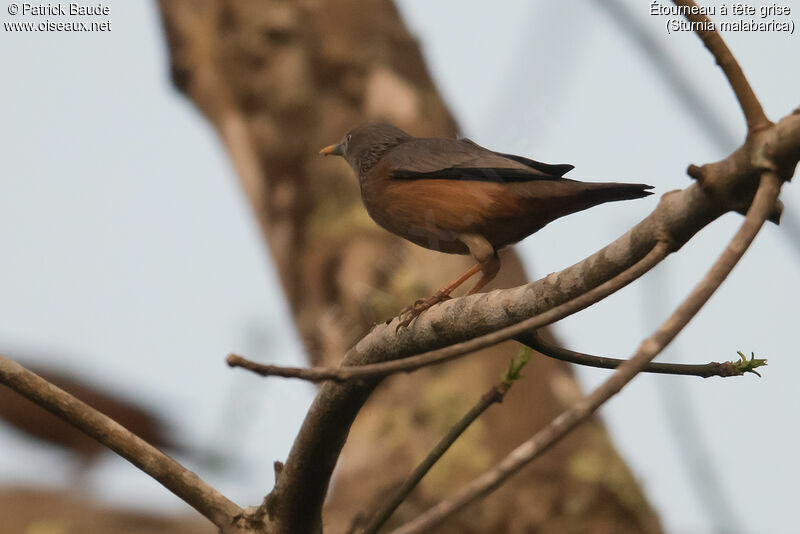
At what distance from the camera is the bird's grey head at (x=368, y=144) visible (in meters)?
4.41

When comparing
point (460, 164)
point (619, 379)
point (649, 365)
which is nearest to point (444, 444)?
point (649, 365)

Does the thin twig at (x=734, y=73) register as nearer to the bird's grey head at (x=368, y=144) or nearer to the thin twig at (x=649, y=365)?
the thin twig at (x=649, y=365)

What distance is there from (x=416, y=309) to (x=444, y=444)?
0.75 meters

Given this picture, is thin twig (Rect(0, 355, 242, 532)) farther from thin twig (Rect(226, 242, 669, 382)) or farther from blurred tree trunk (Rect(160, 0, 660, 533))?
blurred tree trunk (Rect(160, 0, 660, 533))

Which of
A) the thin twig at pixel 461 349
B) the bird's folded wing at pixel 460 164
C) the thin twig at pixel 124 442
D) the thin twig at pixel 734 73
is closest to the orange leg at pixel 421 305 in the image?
the bird's folded wing at pixel 460 164

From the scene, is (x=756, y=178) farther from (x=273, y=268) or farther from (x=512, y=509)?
(x=273, y=268)

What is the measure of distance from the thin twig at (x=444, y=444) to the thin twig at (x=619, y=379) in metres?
0.84

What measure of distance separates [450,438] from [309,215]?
5.46 meters

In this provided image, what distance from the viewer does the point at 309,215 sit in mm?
7758

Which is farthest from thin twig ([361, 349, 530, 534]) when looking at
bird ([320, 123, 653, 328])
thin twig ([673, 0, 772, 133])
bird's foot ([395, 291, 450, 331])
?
thin twig ([673, 0, 772, 133])

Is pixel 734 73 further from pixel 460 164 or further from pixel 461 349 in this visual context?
pixel 460 164

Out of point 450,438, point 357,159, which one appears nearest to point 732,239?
point 450,438

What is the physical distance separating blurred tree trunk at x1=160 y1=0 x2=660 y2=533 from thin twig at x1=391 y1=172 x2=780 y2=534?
4.36 m

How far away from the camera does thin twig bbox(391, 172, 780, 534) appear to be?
1.37 m
